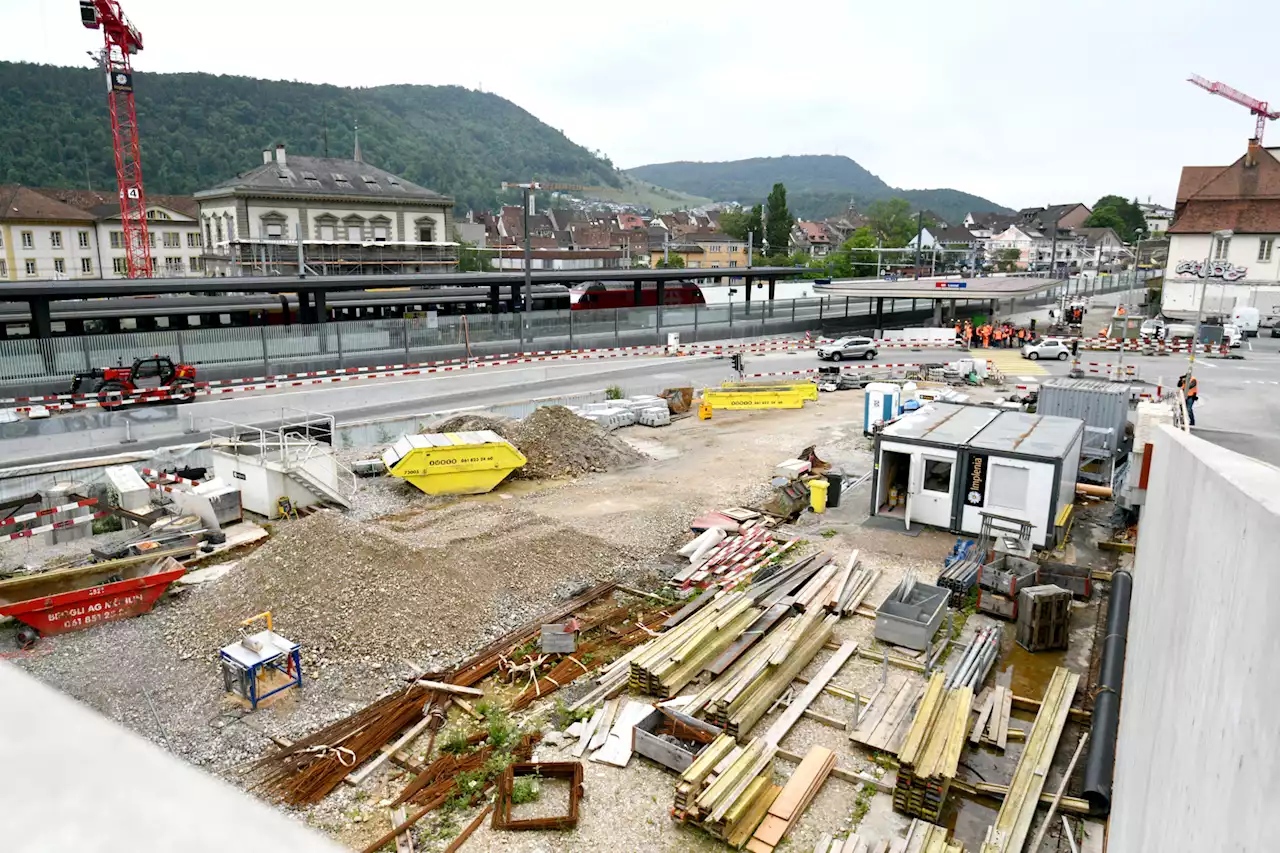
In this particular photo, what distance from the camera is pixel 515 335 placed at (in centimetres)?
4319

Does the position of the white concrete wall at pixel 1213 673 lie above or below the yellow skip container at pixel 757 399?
above

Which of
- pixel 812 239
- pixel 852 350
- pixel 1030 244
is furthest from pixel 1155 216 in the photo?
pixel 852 350

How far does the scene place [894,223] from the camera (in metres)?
153

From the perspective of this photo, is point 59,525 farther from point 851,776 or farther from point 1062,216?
point 1062,216

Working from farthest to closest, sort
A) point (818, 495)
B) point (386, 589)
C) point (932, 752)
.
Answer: point (818, 495)
point (386, 589)
point (932, 752)

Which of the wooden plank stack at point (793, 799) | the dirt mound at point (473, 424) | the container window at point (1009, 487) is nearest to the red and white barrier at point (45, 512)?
the dirt mound at point (473, 424)

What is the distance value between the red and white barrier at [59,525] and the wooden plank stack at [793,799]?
635 inches

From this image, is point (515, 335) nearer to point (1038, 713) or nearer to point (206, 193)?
point (1038, 713)

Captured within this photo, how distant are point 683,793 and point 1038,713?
5.34 metres

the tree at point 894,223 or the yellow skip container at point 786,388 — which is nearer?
the yellow skip container at point 786,388

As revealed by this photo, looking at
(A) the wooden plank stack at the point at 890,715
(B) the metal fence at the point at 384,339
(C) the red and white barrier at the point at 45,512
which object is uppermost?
(B) the metal fence at the point at 384,339

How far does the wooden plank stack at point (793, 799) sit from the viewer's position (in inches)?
355

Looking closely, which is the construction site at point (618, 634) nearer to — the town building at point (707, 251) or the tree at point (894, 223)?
the town building at point (707, 251)

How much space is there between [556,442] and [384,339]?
18.1m
